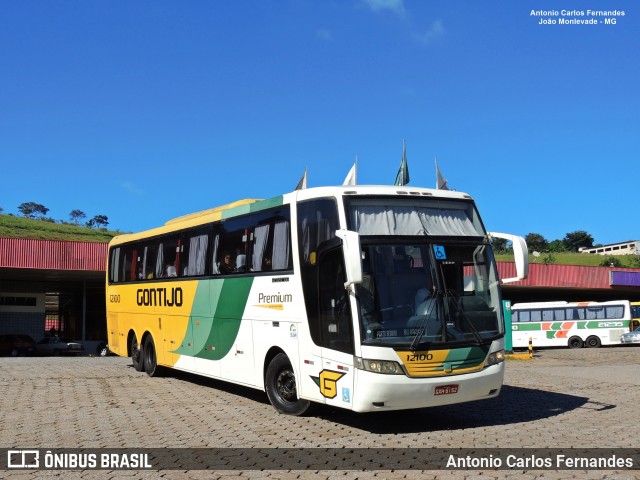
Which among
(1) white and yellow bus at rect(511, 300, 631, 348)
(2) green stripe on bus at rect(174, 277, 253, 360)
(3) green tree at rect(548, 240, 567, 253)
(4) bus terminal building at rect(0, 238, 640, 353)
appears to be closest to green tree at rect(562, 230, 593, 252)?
(3) green tree at rect(548, 240, 567, 253)

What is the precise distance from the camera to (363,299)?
873cm

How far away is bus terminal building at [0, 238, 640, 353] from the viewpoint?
114ft

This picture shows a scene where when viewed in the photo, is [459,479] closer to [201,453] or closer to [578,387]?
[201,453]

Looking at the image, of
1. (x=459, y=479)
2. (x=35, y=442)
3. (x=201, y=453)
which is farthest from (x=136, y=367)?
(x=459, y=479)

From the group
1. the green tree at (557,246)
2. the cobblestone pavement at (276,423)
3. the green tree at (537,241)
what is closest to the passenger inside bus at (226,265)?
the cobblestone pavement at (276,423)

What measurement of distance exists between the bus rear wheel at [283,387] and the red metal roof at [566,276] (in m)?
37.1

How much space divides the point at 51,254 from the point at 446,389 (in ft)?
99.0

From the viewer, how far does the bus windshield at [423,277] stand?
8742mm

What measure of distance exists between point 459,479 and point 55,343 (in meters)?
35.8

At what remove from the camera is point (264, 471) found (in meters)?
6.86

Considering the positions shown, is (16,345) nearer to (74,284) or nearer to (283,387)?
(74,284)

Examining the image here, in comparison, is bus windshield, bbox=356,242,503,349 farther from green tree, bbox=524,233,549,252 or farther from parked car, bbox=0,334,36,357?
green tree, bbox=524,233,549,252

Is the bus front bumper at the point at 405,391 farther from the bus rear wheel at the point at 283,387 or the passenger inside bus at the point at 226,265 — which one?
the passenger inside bus at the point at 226,265

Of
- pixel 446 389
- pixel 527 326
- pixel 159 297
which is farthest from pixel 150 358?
pixel 527 326
